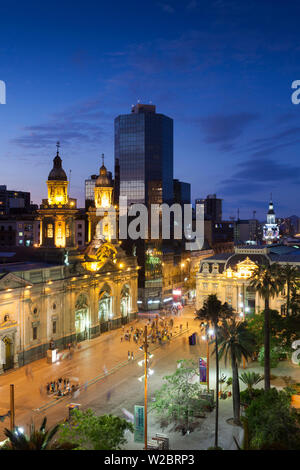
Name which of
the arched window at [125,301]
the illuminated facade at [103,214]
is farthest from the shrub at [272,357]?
the illuminated facade at [103,214]

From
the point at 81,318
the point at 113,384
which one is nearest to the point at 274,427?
the point at 113,384

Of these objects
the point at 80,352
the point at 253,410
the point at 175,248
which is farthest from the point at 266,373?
the point at 175,248

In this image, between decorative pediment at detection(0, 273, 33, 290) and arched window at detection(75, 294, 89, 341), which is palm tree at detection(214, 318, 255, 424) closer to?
decorative pediment at detection(0, 273, 33, 290)

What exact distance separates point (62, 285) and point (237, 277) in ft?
111

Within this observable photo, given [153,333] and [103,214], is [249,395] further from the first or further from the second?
[103,214]

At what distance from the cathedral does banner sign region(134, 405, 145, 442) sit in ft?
74.4

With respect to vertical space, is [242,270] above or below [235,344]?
above

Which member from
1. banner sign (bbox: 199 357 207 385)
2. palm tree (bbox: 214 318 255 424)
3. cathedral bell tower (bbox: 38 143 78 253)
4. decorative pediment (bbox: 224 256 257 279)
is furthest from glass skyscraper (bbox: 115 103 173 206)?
palm tree (bbox: 214 318 255 424)

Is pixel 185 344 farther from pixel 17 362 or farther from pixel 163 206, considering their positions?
pixel 163 206

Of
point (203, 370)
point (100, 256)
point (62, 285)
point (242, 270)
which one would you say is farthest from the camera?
point (242, 270)

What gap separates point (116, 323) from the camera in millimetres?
69312

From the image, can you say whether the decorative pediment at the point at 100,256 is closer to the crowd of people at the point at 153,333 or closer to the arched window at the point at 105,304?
the arched window at the point at 105,304

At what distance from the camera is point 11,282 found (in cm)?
4753

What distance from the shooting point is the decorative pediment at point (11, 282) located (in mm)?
46156
